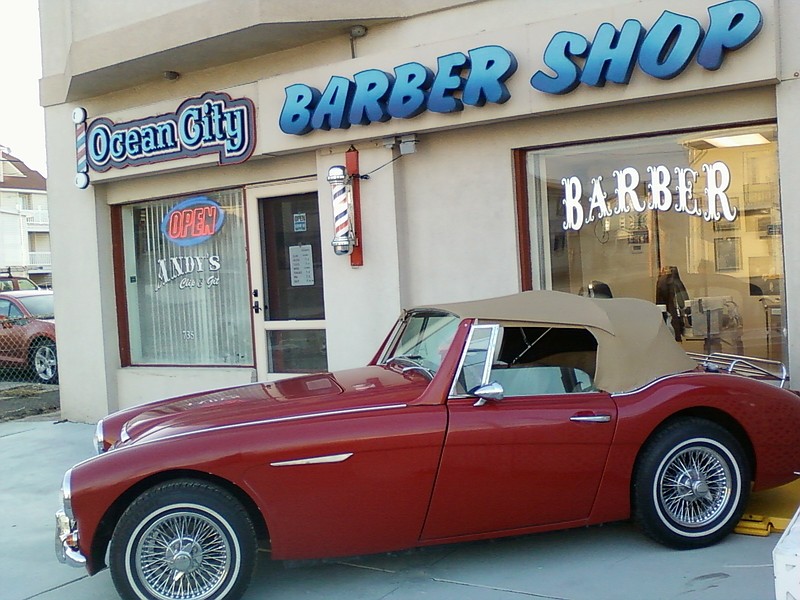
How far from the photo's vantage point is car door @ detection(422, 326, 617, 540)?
14.3 ft

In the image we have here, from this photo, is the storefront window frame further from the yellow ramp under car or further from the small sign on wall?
the yellow ramp under car

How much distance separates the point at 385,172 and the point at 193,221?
293 centimetres

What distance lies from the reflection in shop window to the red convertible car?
2.05 m

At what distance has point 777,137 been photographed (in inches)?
253

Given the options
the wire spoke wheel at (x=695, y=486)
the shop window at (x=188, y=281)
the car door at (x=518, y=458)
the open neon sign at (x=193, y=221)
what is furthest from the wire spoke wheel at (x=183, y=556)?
the open neon sign at (x=193, y=221)

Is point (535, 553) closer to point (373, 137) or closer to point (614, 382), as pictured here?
point (614, 382)

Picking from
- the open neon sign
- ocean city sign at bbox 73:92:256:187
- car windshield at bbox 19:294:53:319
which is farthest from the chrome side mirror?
car windshield at bbox 19:294:53:319

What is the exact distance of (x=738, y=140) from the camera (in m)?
6.73

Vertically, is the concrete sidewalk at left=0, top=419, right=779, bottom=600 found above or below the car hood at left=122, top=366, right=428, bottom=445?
below

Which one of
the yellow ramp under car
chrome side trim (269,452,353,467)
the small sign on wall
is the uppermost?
the small sign on wall

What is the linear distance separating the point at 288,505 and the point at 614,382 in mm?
1933

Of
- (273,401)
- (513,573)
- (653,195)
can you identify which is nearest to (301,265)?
(653,195)

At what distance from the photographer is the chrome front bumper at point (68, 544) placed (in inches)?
161

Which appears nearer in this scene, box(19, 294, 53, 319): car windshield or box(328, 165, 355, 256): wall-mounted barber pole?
box(328, 165, 355, 256): wall-mounted barber pole
